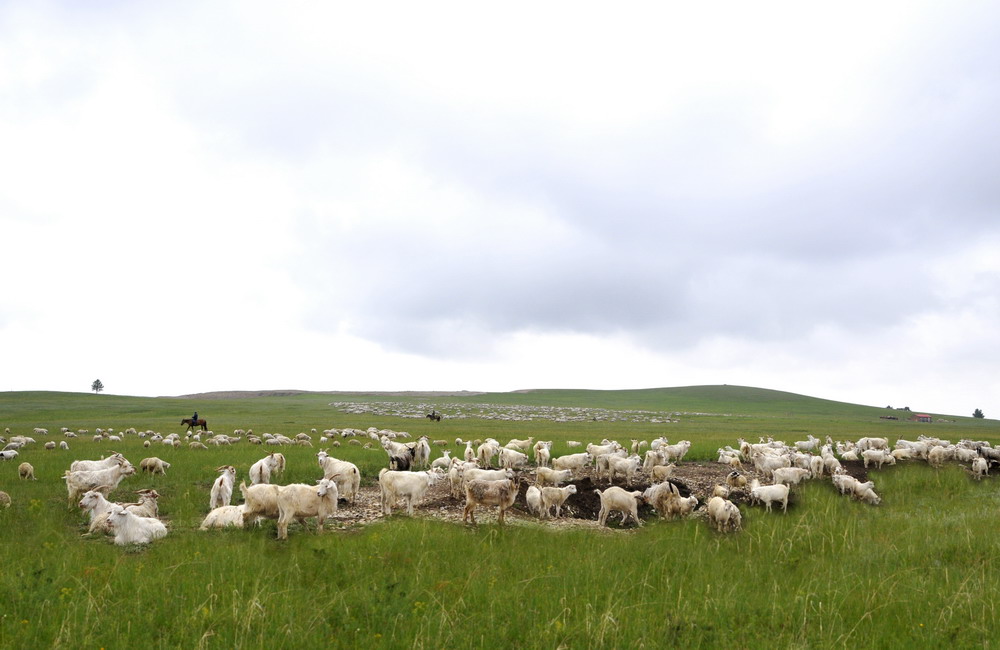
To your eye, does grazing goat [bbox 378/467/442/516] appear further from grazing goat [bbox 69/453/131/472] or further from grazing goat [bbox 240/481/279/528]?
grazing goat [bbox 69/453/131/472]

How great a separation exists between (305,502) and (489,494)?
4.03 metres

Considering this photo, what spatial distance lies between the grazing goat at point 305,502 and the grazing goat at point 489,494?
10.1 feet

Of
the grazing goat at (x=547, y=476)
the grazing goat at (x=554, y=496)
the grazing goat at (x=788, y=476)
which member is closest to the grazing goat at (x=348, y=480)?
the grazing goat at (x=554, y=496)

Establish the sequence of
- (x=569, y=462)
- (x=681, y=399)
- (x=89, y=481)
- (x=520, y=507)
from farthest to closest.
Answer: (x=681, y=399) < (x=569, y=462) < (x=520, y=507) < (x=89, y=481)

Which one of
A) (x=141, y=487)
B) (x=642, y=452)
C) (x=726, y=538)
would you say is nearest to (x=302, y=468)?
(x=141, y=487)

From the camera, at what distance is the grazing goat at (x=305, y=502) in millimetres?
11234

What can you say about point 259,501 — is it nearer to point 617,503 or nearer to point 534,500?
point 534,500

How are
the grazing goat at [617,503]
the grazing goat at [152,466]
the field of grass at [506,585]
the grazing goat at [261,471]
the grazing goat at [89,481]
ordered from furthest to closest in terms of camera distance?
1. the grazing goat at [152,466]
2. the grazing goat at [261,471]
3. the grazing goat at [89,481]
4. the grazing goat at [617,503]
5. the field of grass at [506,585]

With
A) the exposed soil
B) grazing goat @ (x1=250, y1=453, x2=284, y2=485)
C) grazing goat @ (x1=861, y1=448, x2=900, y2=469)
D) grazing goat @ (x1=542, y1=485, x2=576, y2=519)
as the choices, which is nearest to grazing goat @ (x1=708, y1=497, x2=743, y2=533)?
the exposed soil

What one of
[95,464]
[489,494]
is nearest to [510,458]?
[489,494]

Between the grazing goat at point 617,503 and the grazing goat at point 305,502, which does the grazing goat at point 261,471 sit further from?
the grazing goat at point 617,503

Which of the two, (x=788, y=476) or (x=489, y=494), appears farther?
(x=788, y=476)

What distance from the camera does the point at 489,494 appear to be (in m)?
12.7

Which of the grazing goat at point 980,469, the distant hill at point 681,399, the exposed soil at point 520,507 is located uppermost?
the grazing goat at point 980,469
